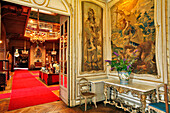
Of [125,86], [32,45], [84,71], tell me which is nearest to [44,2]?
[84,71]

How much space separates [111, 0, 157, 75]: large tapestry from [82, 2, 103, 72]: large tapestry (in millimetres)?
534

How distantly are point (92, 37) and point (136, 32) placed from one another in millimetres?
1507

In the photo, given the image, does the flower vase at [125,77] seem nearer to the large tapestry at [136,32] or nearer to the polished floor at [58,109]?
the large tapestry at [136,32]

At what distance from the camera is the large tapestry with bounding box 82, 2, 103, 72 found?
12.8 feet

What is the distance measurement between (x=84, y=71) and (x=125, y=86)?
4.95 ft

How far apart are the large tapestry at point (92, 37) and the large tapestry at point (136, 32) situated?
534 mm

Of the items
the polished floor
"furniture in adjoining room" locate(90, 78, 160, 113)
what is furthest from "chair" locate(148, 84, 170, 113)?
the polished floor

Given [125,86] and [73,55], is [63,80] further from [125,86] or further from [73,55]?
[125,86]

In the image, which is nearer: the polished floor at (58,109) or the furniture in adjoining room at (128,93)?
the furniture in adjoining room at (128,93)

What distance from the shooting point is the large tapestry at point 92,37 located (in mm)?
3896

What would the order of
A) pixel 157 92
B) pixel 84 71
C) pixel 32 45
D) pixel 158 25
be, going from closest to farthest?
pixel 157 92 < pixel 158 25 < pixel 84 71 < pixel 32 45

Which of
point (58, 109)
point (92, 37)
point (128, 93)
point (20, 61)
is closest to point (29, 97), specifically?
point (58, 109)

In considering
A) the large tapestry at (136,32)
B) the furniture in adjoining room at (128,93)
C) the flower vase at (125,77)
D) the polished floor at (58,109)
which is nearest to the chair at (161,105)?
the furniture in adjoining room at (128,93)

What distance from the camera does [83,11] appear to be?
389 centimetres
